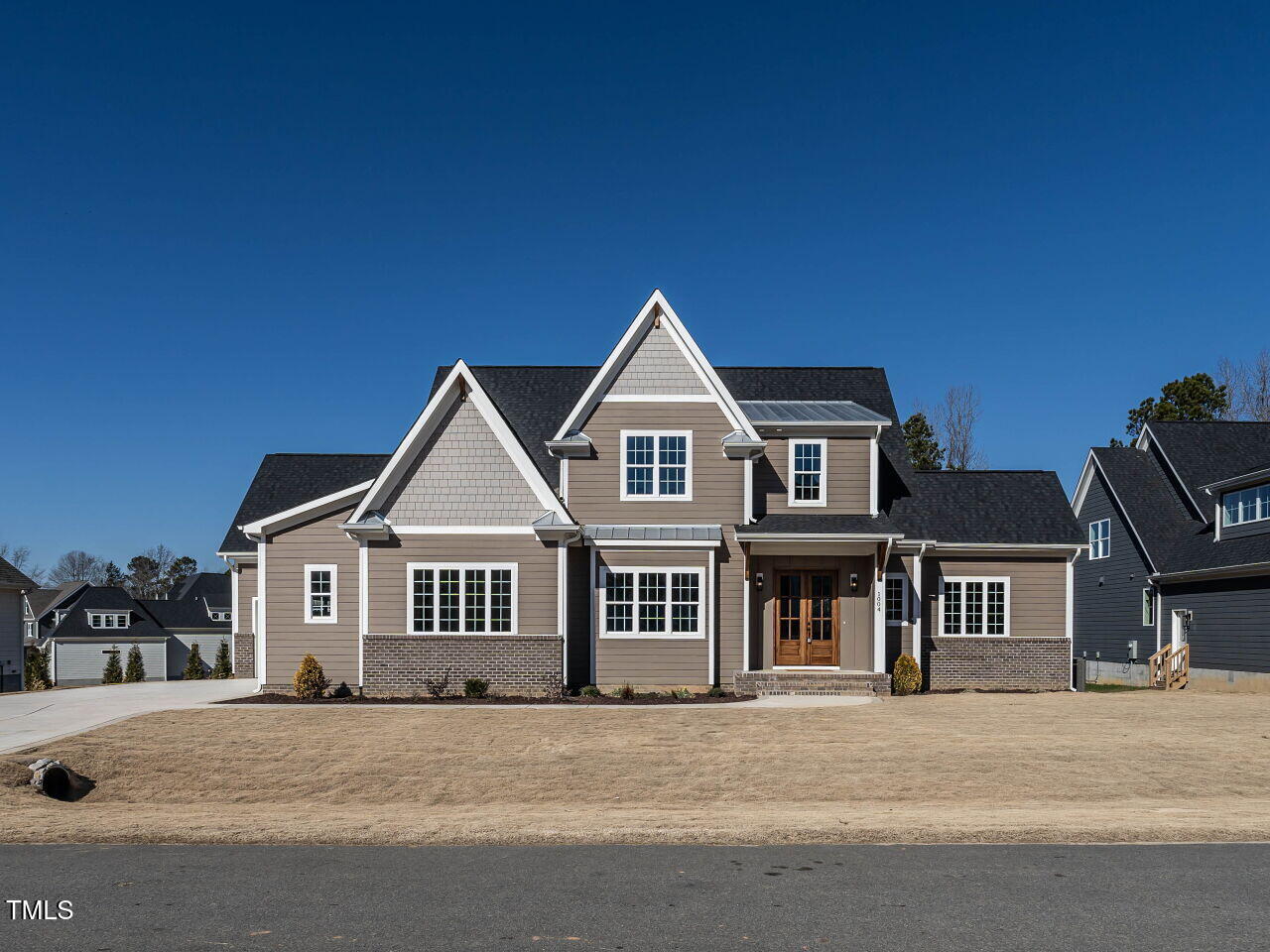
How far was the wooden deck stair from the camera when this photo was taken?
96.0 ft

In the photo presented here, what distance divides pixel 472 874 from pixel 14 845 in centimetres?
479

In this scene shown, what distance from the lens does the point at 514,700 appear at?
2084cm

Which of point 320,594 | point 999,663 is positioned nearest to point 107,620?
point 320,594

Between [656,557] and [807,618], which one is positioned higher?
[656,557]

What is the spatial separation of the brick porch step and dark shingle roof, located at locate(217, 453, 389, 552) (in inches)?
491

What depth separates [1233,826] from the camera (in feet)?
34.4

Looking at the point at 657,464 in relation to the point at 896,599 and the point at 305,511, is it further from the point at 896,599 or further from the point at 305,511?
the point at 305,511

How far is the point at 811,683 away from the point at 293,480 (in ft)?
52.7

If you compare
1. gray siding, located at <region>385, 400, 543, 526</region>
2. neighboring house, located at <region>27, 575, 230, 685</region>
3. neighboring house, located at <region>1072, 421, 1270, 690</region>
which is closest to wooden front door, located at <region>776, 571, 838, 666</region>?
gray siding, located at <region>385, 400, 543, 526</region>

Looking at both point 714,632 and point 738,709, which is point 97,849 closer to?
point 738,709

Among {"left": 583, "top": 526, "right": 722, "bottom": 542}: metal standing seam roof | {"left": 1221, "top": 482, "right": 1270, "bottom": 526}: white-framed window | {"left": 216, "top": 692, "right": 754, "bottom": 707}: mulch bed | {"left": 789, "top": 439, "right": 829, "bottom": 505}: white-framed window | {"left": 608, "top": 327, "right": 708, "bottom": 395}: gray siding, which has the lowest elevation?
{"left": 216, "top": 692, "right": 754, "bottom": 707}: mulch bed

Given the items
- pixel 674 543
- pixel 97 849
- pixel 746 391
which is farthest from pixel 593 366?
pixel 97 849

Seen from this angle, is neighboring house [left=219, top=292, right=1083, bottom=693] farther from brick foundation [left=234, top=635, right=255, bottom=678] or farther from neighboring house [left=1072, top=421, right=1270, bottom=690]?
neighboring house [left=1072, top=421, right=1270, bottom=690]

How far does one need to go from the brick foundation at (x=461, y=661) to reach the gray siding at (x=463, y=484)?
256cm
